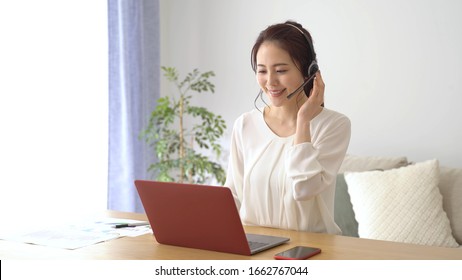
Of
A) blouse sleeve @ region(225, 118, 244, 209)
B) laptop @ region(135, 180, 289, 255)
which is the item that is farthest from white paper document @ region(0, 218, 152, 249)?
A: blouse sleeve @ region(225, 118, 244, 209)

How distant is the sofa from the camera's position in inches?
118

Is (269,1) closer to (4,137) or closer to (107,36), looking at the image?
(107,36)

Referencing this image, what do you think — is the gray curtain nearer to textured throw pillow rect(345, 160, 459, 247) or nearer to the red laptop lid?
textured throw pillow rect(345, 160, 459, 247)

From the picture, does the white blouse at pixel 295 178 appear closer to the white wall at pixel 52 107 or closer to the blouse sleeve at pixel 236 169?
the blouse sleeve at pixel 236 169

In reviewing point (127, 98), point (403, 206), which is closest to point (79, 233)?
point (403, 206)

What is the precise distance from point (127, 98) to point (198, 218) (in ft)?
8.77

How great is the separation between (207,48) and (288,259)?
10.3 ft

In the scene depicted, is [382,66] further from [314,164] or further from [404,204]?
[314,164]

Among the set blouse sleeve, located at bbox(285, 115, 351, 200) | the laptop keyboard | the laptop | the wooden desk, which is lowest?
the wooden desk

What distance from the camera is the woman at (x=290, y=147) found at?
6.30ft

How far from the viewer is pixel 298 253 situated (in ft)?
4.96

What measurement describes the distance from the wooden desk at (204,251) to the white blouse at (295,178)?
0.24 metres

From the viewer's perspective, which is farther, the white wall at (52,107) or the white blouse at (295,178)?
the white wall at (52,107)

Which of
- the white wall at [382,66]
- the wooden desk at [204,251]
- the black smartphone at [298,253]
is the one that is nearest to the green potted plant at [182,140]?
the white wall at [382,66]
